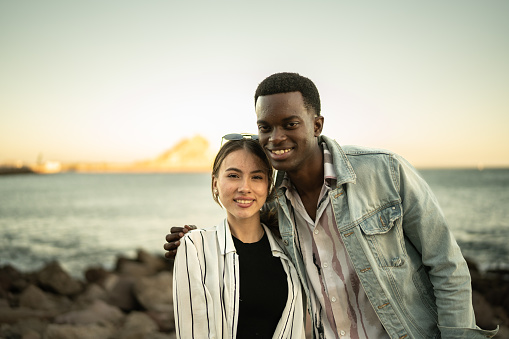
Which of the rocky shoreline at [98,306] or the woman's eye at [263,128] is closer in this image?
the woman's eye at [263,128]

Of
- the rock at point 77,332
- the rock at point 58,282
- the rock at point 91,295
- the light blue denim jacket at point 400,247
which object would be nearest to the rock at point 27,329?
the rock at point 77,332

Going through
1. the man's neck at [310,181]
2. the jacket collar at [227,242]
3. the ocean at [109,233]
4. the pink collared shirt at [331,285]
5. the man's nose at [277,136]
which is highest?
the man's nose at [277,136]

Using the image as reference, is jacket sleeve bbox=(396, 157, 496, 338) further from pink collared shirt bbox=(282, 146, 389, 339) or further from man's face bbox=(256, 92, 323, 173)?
man's face bbox=(256, 92, 323, 173)

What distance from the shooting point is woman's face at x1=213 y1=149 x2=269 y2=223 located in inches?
114

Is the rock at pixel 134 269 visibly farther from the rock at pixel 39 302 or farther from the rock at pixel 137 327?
the rock at pixel 137 327

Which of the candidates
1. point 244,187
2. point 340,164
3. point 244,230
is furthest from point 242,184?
point 340,164

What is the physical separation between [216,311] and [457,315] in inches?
60.0

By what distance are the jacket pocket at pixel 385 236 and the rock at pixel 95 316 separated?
540cm

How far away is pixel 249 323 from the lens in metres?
2.78

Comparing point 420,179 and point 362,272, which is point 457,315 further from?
point 420,179

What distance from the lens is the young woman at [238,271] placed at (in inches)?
102

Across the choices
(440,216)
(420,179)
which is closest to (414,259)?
(440,216)

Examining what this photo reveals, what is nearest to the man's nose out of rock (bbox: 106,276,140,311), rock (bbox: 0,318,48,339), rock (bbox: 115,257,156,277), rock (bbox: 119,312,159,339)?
rock (bbox: 119,312,159,339)

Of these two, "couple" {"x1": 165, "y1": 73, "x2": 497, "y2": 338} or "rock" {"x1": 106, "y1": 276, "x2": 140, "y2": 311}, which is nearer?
"couple" {"x1": 165, "y1": 73, "x2": 497, "y2": 338}
